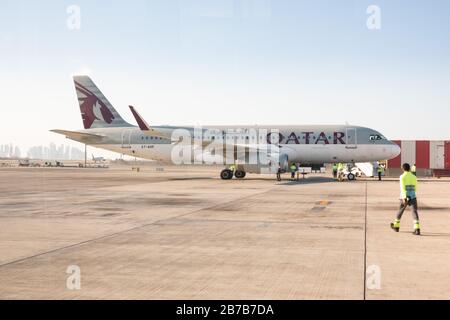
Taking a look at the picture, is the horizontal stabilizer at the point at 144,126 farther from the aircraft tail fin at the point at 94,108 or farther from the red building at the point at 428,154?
the red building at the point at 428,154

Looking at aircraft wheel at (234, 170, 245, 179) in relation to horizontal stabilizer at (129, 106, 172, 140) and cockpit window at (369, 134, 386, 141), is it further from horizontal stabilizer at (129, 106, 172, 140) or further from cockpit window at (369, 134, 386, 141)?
cockpit window at (369, 134, 386, 141)

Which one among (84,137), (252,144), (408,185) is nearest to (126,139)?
(84,137)

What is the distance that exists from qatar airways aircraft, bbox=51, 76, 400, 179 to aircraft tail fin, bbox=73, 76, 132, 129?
1714 mm

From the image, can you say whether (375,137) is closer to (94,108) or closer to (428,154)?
(428,154)

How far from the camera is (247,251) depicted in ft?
31.3

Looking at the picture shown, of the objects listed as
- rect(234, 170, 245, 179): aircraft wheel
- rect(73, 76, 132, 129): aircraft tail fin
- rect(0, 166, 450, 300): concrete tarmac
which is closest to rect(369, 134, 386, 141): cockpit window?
rect(234, 170, 245, 179): aircraft wheel

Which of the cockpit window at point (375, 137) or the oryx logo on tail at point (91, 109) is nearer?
the cockpit window at point (375, 137)

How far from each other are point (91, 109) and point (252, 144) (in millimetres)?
15332

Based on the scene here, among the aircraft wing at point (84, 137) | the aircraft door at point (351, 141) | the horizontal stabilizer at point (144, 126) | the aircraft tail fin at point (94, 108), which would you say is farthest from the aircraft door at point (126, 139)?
the aircraft door at point (351, 141)

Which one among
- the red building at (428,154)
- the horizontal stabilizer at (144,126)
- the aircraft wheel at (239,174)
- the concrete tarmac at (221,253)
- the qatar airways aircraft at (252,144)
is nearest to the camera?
the concrete tarmac at (221,253)

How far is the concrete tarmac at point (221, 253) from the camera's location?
6715 millimetres

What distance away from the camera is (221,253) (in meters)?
9.32
